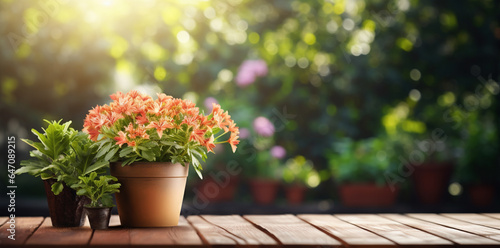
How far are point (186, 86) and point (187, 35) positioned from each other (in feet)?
2.15

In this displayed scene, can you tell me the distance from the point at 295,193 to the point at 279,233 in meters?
3.08

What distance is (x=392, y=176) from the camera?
4211 mm

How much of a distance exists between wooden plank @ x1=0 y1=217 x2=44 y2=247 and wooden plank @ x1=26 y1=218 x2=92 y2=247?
0.05 ft

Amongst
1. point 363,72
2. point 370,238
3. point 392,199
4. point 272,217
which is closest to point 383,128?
point 363,72

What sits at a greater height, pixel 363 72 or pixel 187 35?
pixel 187 35

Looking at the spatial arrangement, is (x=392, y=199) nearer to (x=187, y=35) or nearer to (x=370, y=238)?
(x=187, y=35)

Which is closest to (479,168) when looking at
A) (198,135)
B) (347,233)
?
(347,233)

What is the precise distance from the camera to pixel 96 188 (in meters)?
1.41

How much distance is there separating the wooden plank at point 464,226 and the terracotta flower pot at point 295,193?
263 centimetres

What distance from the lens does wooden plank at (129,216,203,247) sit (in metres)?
1.18

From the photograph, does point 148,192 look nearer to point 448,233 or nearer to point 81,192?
point 81,192

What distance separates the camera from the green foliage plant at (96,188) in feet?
4.58

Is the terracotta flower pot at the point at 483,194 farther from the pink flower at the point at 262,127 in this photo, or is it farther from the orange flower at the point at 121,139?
the orange flower at the point at 121,139

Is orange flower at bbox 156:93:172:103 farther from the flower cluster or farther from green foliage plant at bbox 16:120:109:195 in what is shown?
green foliage plant at bbox 16:120:109:195
